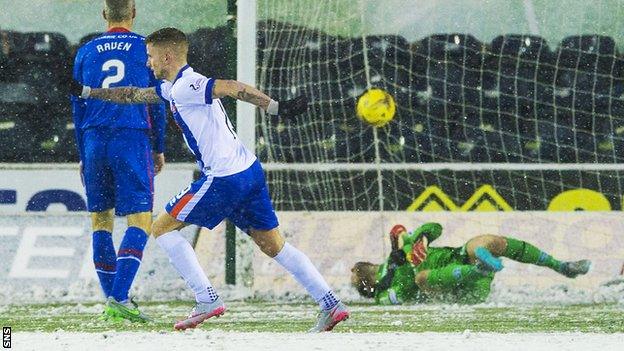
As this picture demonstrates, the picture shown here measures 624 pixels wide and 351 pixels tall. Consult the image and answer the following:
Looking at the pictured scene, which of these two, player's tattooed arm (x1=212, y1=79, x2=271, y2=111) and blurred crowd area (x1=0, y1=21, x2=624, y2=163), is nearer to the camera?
player's tattooed arm (x1=212, y1=79, x2=271, y2=111)

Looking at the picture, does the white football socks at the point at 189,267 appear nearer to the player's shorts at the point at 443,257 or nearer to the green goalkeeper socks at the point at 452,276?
the green goalkeeper socks at the point at 452,276

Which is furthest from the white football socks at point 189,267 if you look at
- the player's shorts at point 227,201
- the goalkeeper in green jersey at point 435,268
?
the goalkeeper in green jersey at point 435,268

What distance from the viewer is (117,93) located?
7.60 meters

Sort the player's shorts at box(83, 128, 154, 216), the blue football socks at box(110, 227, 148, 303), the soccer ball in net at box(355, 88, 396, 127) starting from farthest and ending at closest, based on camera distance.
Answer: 1. the soccer ball in net at box(355, 88, 396, 127)
2. the player's shorts at box(83, 128, 154, 216)
3. the blue football socks at box(110, 227, 148, 303)

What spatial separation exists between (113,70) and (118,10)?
1.00ft

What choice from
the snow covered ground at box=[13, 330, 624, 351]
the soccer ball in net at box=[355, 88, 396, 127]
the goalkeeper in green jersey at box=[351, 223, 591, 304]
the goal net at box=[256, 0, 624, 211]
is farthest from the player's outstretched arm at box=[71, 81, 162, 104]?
the goal net at box=[256, 0, 624, 211]

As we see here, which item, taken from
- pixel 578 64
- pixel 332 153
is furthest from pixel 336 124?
pixel 578 64

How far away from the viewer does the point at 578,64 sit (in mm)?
10445

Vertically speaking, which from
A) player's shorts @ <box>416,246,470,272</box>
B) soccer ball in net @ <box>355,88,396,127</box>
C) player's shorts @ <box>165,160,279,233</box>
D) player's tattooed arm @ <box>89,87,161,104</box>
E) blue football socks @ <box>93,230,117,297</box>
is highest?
player's tattooed arm @ <box>89,87,161,104</box>

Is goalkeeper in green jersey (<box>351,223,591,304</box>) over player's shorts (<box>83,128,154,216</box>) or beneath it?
beneath

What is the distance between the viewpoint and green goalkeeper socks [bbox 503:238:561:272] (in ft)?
30.1

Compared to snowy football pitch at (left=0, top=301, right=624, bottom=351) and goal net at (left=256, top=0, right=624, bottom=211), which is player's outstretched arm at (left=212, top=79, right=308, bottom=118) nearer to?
snowy football pitch at (left=0, top=301, right=624, bottom=351)

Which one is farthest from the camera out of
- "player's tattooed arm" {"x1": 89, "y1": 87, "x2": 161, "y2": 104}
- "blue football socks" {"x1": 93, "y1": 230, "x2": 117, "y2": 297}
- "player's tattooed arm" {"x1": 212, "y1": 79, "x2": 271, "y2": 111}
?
"blue football socks" {"x1": 93, "y1": 230, "x2": 117, "y2": 297}

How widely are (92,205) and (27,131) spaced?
255cm
